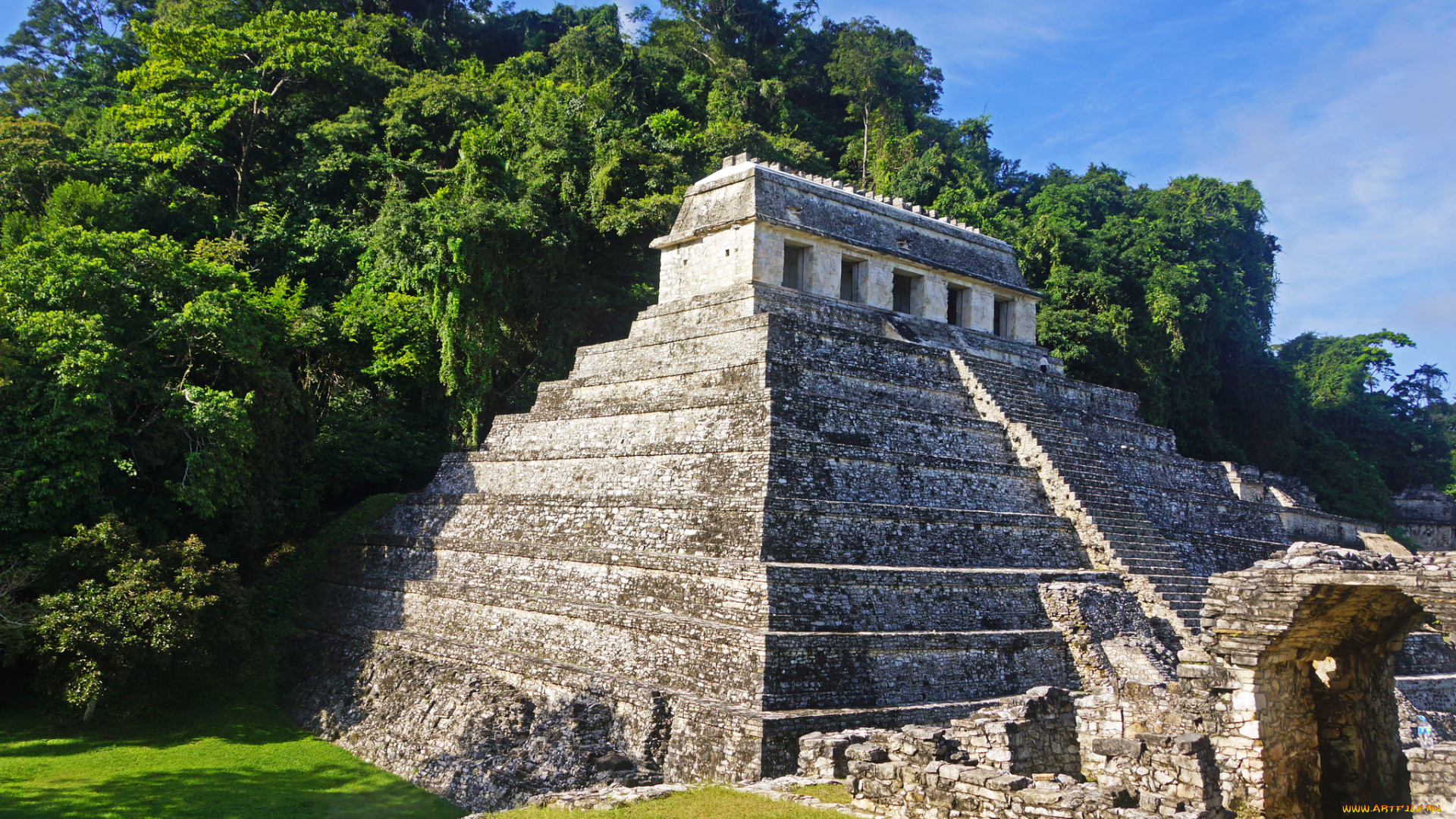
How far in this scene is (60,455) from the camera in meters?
14.3

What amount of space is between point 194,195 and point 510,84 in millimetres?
10900

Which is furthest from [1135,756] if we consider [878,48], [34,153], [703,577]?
[878,48]

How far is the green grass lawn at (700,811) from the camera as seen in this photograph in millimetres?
9055

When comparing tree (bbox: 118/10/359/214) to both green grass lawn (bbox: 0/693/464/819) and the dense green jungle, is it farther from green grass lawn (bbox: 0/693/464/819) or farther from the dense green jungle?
green grass lawn (bbox: 0/693/464/819)

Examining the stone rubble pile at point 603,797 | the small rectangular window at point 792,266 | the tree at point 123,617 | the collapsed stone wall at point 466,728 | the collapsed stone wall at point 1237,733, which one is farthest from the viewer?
the small rectangular window at point 792,266

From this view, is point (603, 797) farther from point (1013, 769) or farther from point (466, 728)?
point (1013, 769)

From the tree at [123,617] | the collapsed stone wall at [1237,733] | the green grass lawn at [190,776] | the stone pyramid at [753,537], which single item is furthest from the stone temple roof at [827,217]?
the green grass lawn at [190,776]

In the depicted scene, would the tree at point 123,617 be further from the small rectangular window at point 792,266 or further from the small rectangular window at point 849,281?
the small rectangular window at point 849,281

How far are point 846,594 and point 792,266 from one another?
10555mm

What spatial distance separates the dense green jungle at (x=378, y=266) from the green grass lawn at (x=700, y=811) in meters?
7.19

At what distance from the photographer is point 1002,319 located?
954 inches

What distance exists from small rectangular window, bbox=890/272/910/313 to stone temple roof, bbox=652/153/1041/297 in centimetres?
78

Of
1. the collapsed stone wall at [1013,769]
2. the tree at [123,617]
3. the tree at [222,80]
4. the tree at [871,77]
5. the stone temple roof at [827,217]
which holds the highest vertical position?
the tree at [871,77]

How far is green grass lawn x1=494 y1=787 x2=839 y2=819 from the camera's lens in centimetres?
905
